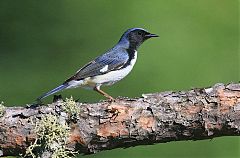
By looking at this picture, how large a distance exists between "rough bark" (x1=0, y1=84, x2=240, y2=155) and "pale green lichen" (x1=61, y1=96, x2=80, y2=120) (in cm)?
3

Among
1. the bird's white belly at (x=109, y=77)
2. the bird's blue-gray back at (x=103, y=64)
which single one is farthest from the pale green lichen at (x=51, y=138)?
the bird's white belly at (x=109, y=77)

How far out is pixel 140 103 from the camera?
170 inches

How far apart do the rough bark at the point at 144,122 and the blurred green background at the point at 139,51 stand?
10.4ft

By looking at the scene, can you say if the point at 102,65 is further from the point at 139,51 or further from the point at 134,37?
the point at 139,51

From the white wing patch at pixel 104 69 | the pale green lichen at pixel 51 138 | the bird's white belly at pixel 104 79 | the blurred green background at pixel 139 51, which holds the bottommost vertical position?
the pale green lichen at pixel 51 138

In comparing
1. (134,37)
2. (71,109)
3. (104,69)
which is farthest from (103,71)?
(71,109)

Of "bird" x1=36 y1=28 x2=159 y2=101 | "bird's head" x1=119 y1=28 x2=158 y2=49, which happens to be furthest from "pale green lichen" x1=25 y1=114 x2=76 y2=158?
"bird's head" x1=119 y1=28 x2=158 y2=49

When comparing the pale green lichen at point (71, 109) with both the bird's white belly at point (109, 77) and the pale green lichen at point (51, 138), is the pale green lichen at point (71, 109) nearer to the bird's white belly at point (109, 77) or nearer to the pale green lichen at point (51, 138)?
the pale green lichen at point (51, 138)

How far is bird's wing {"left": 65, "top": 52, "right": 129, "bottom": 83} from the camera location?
213 inches

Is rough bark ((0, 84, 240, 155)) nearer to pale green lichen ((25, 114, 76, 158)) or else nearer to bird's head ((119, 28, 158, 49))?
pale green lichen ((25, 114, 76, 158))

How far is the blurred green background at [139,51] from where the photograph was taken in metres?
8.06

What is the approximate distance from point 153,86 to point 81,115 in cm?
392

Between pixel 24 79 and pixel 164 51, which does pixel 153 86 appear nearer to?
pixel 164 51

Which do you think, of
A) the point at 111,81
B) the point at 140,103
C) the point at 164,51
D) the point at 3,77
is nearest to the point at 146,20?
the point at 164,51
